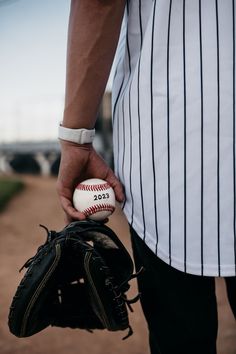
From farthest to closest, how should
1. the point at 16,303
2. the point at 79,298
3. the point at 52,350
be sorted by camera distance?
the point at 52,350
the point at 79,298
the point at 16,303

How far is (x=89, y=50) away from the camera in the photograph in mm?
883

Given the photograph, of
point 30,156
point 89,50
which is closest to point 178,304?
point 89,50

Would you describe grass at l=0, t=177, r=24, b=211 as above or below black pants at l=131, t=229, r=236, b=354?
above

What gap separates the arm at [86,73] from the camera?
861mm

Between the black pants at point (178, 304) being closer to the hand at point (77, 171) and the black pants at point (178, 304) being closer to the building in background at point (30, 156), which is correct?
the hand at point (77, 171)

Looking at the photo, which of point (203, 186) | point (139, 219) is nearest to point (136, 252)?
point (139, 219)

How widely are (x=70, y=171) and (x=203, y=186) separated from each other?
0.97ft

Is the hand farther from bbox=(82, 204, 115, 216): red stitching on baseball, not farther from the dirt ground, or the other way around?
the dirt ground

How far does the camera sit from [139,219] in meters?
0.91

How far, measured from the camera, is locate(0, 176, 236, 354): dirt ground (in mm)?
2586

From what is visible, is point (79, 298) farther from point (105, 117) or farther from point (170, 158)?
point (105, 117)

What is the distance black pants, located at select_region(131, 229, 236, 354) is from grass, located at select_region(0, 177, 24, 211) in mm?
7393

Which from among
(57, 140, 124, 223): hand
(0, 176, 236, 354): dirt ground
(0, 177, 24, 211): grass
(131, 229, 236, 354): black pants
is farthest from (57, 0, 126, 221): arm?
(0, 177, 24, 211): grass

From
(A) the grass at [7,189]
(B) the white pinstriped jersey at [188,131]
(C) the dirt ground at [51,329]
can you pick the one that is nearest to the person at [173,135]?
(B) the white pinstriped jersey at [188,131]
